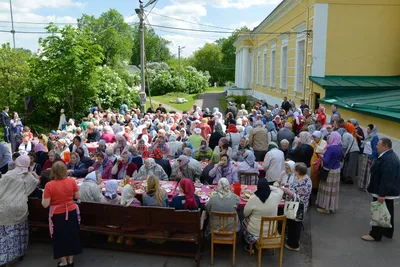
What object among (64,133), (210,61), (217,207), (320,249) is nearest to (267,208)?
(217,207)

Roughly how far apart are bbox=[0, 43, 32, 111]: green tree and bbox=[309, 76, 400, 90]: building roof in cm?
1509

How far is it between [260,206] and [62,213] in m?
2.93

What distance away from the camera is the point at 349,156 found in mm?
8883

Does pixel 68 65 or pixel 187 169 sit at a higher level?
pixel 68 65

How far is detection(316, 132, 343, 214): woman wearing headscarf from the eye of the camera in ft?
23.0

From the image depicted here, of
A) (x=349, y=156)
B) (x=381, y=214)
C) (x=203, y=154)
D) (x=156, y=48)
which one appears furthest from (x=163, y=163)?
(x=156, y=48)

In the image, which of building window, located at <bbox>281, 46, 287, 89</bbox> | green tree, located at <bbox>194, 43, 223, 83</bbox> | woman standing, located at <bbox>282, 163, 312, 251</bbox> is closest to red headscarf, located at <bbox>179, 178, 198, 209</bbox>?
woman standing, located at <bbox>282, 163, 312, 251</bbox>

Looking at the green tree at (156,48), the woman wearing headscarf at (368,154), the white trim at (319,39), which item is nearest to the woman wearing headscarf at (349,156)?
the woman wearing headscarf at (368,154)

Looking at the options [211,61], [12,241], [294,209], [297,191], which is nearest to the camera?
[12,241]

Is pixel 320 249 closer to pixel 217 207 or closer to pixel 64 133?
pixel 217 207

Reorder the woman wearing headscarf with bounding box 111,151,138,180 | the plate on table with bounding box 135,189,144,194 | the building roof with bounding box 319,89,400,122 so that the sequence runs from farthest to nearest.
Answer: the building roof with bounding box 319,89,400,122
the woman wearing headscarf with bounding box 111,151,138,180
the plate on table with bounding box 135,189,144,194

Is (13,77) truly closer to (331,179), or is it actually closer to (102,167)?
(102,167)

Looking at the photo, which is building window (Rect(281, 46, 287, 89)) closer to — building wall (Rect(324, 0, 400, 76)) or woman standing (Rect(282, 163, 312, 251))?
building wall (Rect(324, 0, 400, 76))

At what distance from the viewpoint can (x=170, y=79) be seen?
4278 cm
